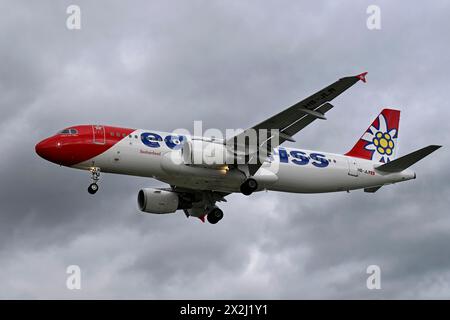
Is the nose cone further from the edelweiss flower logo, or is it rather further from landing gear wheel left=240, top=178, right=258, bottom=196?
the edelweiss flower logo

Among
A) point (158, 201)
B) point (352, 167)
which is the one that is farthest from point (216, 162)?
point (352, 167)

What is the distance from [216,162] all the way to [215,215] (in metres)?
7.55

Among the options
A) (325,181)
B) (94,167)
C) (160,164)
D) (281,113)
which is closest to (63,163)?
(94,167)

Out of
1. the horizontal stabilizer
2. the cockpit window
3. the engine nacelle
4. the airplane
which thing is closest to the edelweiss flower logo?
the horizontal stabilizer

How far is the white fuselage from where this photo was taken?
45.6 meters

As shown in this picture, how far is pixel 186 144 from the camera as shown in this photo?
45.8 metres

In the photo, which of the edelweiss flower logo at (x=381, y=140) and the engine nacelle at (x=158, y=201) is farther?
the edelweiss flower logo at (x=381, y=140)

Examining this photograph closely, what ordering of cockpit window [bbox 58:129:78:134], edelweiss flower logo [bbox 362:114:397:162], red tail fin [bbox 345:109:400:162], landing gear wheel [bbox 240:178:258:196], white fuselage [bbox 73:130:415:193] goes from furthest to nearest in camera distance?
1. edelweiss flower logo [bbox 362:114:397:162]
2. red tail fin [bbox 345:109:400:162]
3. landing gear wheel [bbox 240:178:258:196]
4. cockpit window [bbox 58:129:78:134]
5. white fuselage [bbox 73:130:415:193]

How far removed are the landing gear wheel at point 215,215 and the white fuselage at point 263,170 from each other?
12.8 ft

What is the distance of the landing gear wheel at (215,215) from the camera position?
52875 millimetres

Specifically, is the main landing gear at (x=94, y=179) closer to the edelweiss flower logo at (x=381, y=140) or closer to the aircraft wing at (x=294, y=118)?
the aircraft wing at (x=294, y=118)

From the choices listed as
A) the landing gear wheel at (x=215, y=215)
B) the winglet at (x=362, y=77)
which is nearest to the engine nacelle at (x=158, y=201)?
the landing gear wheel at (x=215, y=215)

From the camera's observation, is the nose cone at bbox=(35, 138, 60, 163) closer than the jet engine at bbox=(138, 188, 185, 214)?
Yes

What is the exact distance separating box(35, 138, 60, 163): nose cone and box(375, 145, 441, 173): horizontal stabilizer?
20.6 m
